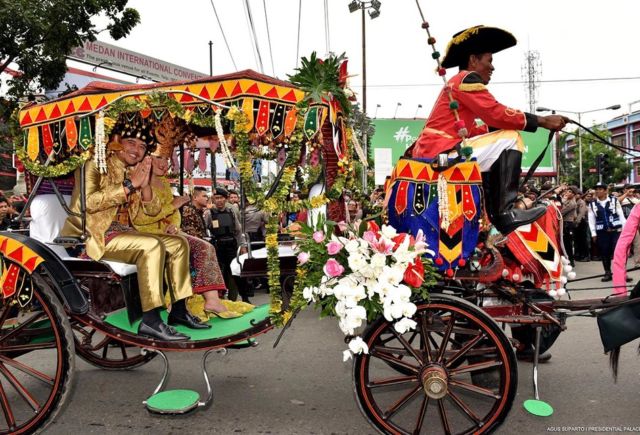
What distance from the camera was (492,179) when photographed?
3.51 metres

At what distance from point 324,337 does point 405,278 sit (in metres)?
3.11

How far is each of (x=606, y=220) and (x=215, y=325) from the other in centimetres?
790

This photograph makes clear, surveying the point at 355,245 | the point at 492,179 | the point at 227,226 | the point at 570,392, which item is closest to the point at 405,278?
the point at 355,245

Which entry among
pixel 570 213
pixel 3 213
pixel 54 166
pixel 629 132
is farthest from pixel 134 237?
pixel 629 132

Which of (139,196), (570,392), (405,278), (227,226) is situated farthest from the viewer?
(227,226)

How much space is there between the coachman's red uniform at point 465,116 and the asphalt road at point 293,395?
187 centimetres

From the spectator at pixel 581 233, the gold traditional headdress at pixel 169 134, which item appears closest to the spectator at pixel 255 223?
the gold traditional headdress at pixel 169 134

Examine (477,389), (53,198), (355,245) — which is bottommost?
(477,389)

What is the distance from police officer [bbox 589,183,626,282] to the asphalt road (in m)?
4.58

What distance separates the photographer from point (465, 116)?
3633mm

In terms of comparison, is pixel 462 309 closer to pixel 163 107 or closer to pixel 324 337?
pixel 163 107

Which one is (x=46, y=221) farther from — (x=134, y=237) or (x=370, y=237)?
Result: (x=370, y=237)

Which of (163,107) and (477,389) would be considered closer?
(477,389)

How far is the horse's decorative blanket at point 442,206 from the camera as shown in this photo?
3279 mm
